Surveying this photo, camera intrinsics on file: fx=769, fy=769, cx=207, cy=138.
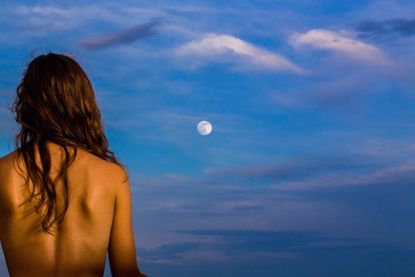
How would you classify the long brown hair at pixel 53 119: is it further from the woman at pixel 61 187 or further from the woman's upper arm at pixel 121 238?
the woman's upper arm at pixel 121 238

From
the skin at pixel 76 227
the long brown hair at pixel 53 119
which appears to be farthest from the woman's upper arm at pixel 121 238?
the long brown hair at pixel 53 119

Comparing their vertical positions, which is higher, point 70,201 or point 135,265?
point 70,201

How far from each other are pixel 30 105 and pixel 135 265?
1123mm

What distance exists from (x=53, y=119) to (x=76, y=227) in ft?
2.10

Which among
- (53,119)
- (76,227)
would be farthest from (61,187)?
(53,119)

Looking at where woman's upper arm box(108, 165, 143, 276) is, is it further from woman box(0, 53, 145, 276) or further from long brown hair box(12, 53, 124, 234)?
long brown hair box(12, 53, 124, 234)

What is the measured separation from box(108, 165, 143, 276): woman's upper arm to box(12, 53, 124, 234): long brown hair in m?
0.27

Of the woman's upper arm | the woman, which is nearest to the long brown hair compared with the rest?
the woman

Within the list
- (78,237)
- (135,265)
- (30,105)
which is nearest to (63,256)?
(78,237)

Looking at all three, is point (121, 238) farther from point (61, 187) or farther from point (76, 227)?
point (61, 187)

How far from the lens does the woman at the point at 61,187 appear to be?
14.4 ft

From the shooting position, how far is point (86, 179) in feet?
14.7

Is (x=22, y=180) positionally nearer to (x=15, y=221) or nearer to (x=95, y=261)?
(x=15, y=221)

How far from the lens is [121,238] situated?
4.56m
